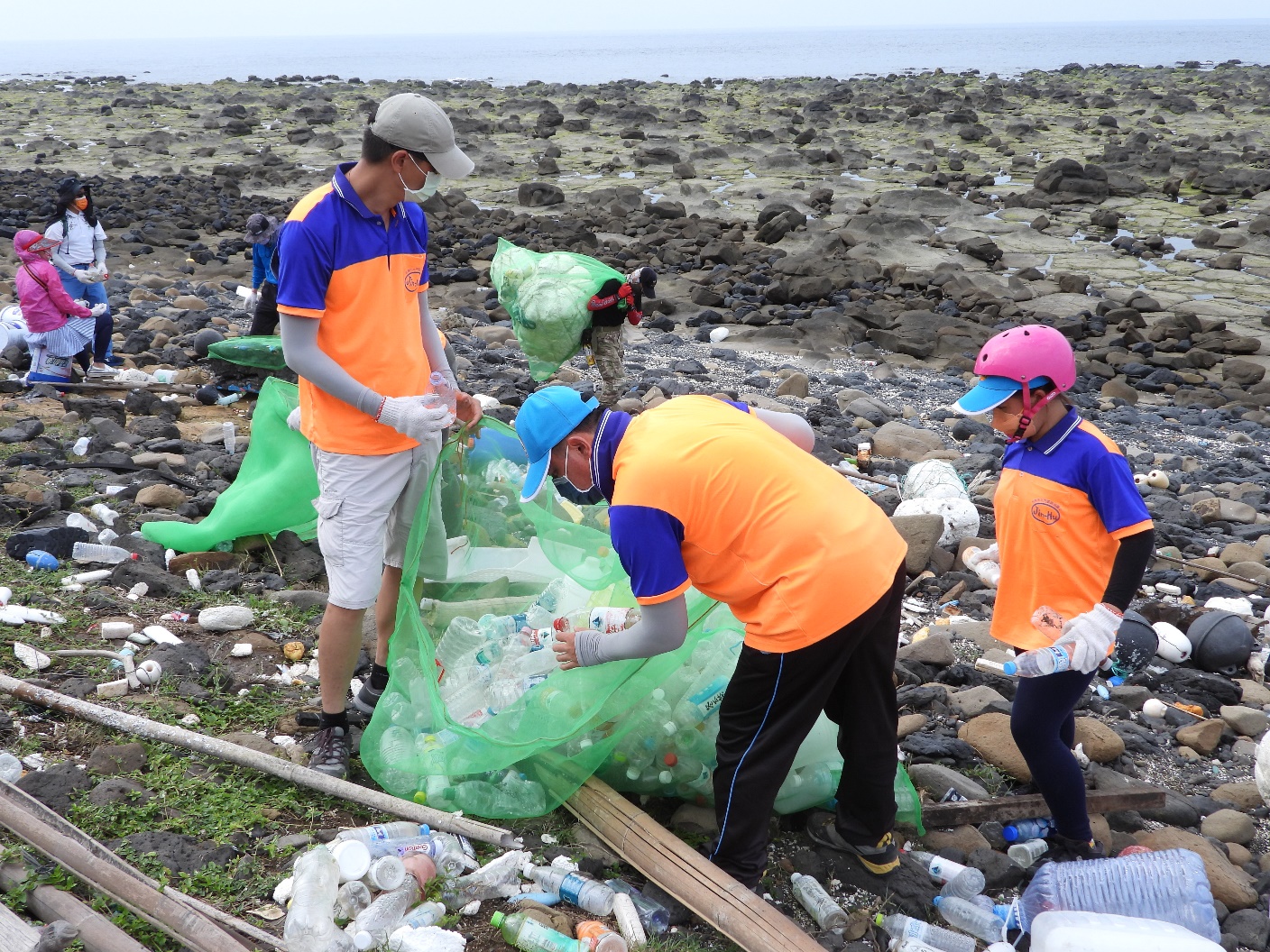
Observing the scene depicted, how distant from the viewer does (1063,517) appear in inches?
120

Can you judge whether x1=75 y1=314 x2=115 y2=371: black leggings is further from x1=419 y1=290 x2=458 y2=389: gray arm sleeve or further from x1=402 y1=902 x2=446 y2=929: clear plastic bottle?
x1=402 y1=902 x2=446 y2=929: clear plastic bottle

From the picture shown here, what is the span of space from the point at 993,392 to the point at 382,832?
85.3 inches

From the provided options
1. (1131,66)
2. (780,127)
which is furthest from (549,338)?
(1131,66)

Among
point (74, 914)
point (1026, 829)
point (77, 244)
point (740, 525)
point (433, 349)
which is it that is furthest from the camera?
point (77, 244)

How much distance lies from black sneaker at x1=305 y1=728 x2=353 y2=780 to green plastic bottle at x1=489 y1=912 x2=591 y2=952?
82cm

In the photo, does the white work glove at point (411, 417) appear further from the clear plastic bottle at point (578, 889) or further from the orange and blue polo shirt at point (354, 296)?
the clear plastic bottle at point (578, 889)

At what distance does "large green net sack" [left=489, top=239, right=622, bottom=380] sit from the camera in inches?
176

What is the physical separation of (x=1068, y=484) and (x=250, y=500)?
3.45 m

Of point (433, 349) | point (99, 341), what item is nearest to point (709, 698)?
point (433, 349)

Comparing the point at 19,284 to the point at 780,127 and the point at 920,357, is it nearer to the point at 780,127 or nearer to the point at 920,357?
the point at 920,357

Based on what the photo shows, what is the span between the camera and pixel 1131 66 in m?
58.5

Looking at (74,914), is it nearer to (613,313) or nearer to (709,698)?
(709,698)

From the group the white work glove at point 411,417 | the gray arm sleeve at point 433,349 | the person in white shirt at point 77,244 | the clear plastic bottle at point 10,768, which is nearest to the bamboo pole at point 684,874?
the white work glove at point 411,417

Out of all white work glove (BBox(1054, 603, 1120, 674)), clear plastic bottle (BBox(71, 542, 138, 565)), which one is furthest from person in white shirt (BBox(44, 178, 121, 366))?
white work glove (BBox(1054, 603, 1120, 674))
